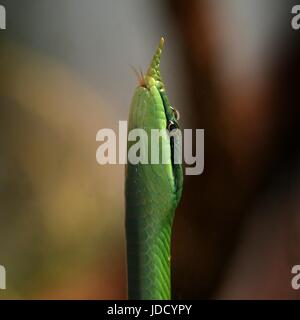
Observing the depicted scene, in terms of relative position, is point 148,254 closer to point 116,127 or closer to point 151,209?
point 151,209

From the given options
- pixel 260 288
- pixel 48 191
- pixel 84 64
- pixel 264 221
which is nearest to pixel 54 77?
pixel 84 64

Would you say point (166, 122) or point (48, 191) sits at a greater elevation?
point (166, 122)

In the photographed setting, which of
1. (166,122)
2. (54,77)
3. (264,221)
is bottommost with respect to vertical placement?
(264,221)

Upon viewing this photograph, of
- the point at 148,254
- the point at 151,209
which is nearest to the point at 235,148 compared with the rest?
the point at 151,209

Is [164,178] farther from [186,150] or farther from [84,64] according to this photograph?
[84,64]

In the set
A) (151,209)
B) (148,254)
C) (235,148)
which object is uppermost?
(235,148)
